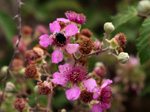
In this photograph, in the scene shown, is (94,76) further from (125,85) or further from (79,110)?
(125,85)

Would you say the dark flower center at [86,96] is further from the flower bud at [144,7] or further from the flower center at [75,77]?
the flower bud at [144,7]

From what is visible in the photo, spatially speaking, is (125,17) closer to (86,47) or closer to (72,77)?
(86,47)

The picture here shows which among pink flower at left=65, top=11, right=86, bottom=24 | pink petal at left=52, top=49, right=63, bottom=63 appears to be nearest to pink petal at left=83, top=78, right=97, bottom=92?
pink petal at left=52, top=49, right=63, bottom=63

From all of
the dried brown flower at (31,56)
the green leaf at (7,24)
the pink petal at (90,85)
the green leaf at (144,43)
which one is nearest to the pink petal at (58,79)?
the pink petal at (90,85)

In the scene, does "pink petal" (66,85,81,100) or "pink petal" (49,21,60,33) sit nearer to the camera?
"pink petal" (66,85,81,100)

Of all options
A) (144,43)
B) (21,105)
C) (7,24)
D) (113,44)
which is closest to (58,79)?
(21,105)

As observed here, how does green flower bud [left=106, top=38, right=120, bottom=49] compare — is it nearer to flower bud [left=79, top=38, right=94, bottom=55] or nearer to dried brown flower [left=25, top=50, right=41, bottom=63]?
flower bud [left=79, top=38, right=94, bottom=55]

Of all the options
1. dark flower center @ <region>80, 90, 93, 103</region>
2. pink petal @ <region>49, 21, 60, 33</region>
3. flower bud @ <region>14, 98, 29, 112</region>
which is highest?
pink petal @ <region>49, 21, 60, 33</region>

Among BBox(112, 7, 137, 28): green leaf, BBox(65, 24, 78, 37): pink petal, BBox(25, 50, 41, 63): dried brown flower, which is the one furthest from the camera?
BBox(112, 7, 137, 28): green leaf
